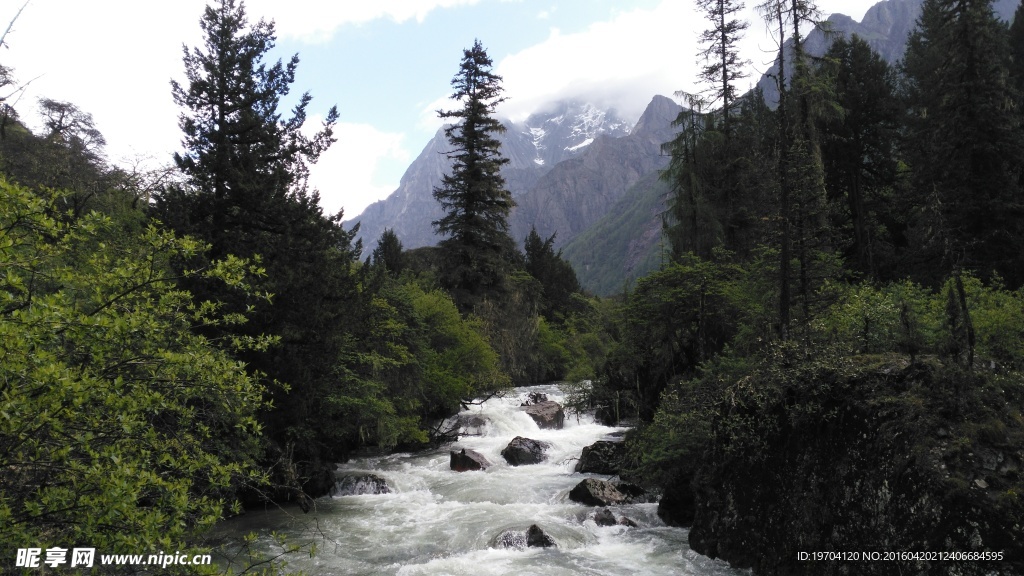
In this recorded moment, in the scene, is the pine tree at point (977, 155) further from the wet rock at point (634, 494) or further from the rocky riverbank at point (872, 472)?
the wet rock at point (634, 494)

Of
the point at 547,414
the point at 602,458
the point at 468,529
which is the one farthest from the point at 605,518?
the point at 547,414

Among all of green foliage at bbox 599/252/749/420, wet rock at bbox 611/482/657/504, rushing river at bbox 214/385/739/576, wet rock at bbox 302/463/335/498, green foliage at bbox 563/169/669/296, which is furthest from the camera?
green foliage at bbox 563/169/669/296

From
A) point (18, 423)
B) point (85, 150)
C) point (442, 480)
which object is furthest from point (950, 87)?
point (85, 150)

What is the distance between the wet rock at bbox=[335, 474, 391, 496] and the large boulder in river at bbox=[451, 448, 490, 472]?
2.57 meters

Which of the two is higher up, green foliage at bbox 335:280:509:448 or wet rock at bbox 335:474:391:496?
green foliage at bbox 335:280:509:448

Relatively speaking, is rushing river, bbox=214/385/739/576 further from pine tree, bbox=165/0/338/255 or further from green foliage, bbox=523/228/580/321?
green foliage, bbox=523/228/580/321

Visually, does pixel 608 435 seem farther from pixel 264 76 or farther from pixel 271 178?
pixel 264 76

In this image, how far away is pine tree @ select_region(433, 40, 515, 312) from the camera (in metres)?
29.7

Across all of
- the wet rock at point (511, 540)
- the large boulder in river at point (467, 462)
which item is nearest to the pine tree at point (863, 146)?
the large boulder in river at point (467, 462)

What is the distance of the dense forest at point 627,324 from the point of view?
366cm

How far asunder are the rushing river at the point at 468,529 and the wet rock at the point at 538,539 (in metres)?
0.15

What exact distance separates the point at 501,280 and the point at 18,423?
2775 centimetres

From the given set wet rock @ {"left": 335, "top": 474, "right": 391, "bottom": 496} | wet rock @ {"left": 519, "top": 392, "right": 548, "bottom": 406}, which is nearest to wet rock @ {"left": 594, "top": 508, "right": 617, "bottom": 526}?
wet rock @ {"left": 335, "top": 474, "right": 391, "bottom": 496}

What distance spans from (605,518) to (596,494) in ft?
4.77
